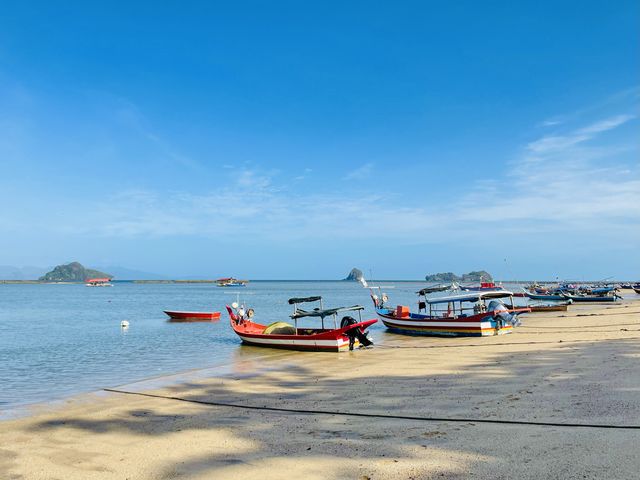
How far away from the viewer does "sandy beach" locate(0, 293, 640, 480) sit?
7426 mm

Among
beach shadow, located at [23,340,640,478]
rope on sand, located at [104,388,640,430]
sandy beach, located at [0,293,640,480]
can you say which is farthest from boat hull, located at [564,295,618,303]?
rope on sand, located at [104,388,640,430]

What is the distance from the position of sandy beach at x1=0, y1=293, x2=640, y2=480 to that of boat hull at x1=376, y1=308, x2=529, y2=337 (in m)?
11.4

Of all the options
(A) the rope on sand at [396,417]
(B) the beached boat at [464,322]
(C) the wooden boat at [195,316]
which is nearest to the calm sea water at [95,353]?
(B) the beached boat at [464,322]

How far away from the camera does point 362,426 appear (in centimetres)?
987

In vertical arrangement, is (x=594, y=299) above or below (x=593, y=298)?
below

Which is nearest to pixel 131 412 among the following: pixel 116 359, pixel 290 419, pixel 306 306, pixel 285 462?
pixel 290 419

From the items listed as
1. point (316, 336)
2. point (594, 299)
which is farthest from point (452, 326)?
point (594, 299)

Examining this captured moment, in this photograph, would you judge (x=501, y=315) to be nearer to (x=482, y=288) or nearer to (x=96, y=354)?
(x=96, y=354)

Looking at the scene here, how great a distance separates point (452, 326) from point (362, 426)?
2233 cm

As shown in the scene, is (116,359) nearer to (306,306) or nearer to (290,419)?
(290,419)

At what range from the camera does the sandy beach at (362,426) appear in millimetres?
7426

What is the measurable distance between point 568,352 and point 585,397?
30.6ft

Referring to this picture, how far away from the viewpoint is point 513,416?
32.0 feet

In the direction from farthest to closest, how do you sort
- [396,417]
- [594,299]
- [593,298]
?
[593,298] → [594,299] → [396,417]
